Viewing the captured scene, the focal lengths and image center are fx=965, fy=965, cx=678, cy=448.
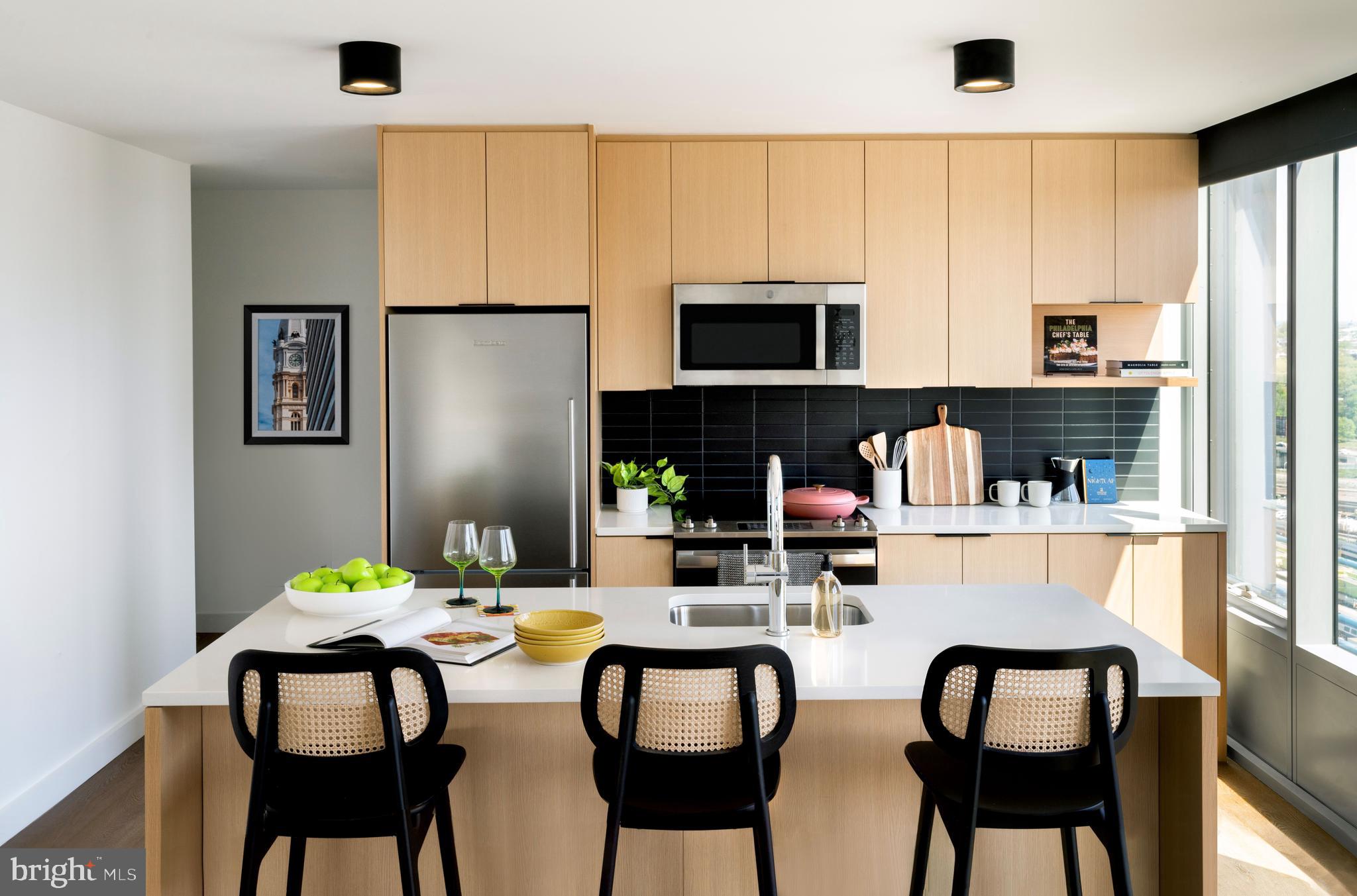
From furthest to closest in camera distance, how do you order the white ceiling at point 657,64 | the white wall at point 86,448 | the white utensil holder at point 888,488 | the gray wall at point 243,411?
the gray wall at point 243,411 → the white utensil holder at point 888,488 → the white wall at point 86,448 → the white ceiling at point 657,64

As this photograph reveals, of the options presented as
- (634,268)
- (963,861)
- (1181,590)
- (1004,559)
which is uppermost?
(634,268)

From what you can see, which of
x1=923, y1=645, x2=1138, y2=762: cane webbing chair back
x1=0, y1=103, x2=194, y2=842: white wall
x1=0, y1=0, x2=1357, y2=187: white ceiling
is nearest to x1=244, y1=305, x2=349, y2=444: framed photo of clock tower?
x1=0, y1=103, x2=194, y2=842: white wall

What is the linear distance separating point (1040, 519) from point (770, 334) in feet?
4.44

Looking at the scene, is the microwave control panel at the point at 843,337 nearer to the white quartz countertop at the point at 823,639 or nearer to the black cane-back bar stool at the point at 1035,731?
the white quartz countertop at the point at 823,639

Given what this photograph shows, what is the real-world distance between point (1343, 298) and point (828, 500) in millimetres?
1948

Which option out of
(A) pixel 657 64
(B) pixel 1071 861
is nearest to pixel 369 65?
(A) pixel 657 64

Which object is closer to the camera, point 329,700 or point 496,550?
point 329,700

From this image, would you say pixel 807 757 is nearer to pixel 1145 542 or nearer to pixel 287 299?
pixel 1145 542

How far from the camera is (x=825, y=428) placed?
4500mm

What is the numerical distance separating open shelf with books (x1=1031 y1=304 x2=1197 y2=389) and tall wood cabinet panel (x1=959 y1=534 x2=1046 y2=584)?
80 cm

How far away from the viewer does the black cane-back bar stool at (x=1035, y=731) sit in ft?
5.92

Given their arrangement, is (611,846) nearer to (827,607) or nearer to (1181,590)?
(827,607)

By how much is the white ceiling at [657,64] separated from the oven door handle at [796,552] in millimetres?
1686

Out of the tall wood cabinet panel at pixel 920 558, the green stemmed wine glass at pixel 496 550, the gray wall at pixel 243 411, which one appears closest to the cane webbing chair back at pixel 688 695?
the green stemmed wine glass at pixel 496 550
